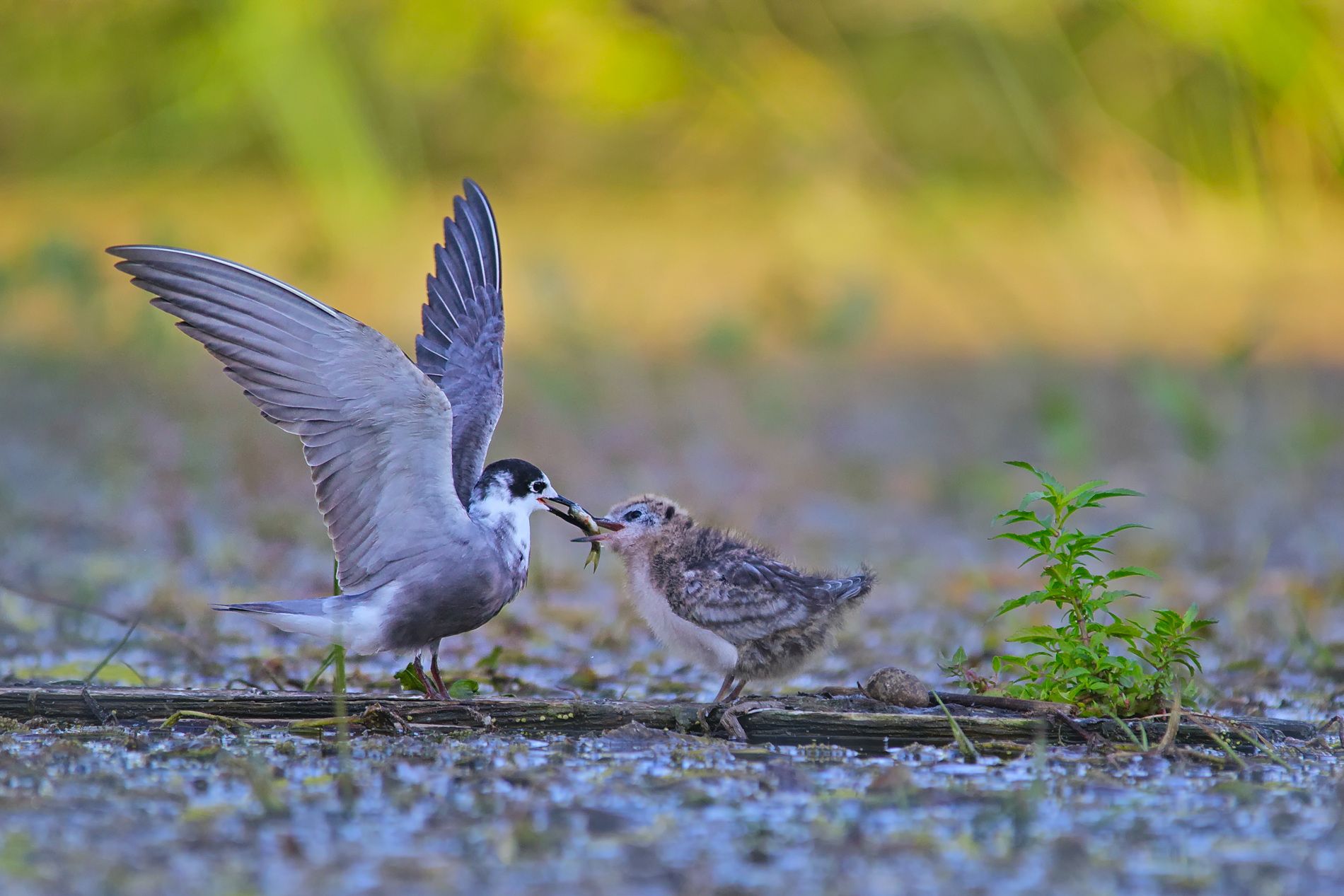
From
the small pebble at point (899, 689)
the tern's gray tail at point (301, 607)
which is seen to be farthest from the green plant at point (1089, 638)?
the tern's gray tail at point (301, 607)

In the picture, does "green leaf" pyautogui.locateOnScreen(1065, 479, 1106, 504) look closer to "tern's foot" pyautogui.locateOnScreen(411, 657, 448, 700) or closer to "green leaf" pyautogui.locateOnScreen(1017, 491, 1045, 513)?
"green leaf" pyautogui.locateOnScreen(1017, 491, 1045, 513)

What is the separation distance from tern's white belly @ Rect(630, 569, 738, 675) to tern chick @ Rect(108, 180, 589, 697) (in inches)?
13.5

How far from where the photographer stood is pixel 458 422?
4.88 metres

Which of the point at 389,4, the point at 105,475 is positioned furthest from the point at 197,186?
the point at 105,475

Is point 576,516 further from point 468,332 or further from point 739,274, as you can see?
point 739,274

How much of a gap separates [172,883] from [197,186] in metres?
12.7

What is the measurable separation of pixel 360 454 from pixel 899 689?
1.49 meters

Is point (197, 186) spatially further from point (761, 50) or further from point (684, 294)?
point (761, 50)

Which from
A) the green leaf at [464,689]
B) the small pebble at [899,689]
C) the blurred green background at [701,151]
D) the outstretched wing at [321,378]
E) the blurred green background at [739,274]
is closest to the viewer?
the small pebble at [899,689]

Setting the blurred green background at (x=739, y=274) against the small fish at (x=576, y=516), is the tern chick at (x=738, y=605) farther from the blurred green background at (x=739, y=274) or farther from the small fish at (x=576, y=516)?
the blurred green background at (x=739, y=274)

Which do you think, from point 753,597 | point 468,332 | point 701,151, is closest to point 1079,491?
point 753,597

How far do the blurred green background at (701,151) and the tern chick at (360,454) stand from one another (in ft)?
10.7

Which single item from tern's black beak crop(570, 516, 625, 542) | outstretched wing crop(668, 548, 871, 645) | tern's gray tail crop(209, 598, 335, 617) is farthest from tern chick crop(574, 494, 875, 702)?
tern's gray tail crop(209, 598, 335, 617)

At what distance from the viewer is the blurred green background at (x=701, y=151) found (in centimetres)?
895
